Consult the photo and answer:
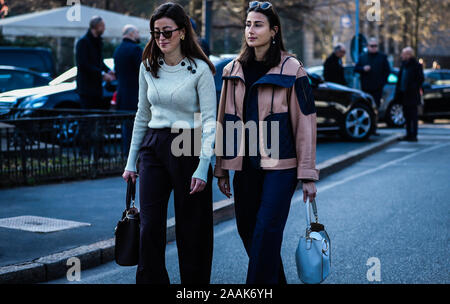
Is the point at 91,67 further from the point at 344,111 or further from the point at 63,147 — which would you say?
the point at 344,111

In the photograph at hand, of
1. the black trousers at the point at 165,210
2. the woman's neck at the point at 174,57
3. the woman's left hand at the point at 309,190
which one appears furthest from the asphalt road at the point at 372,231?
the woman's neck at the point at 174,57

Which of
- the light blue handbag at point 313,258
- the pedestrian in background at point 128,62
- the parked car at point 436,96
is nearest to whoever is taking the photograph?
the light blue handbag at point 313,258

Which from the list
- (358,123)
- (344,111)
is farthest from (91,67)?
(358,123)

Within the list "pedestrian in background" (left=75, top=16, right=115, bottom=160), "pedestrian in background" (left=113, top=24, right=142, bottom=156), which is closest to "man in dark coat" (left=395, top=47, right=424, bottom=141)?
"pedestrian in background" (left=75, top=16, right=115, bottom=160)

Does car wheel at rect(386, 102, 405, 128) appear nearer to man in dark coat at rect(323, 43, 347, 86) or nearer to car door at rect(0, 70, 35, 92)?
man in dark coat at rect(323, 43, 347, 86)

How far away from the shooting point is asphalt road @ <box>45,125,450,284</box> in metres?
5.85

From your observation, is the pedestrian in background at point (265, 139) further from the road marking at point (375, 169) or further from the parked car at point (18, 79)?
the parked car at point (18, 79)

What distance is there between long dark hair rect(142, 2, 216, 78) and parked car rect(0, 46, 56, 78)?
16236 mm

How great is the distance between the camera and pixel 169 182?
4.54 metres

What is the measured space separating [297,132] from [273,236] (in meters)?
0.56

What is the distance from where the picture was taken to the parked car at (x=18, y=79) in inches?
629

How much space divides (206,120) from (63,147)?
6287mm

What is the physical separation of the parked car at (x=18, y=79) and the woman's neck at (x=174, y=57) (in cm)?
1193

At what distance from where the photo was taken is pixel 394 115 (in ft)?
66.7
